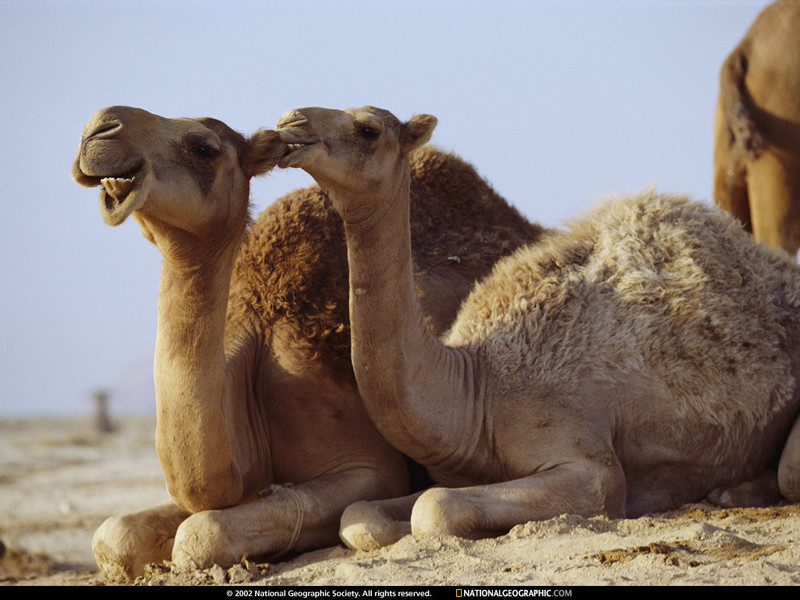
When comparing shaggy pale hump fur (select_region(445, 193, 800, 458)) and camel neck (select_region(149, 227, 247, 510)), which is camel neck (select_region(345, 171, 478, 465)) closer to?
shaggy pale hump fur (select_region(445, 193, 800, 458))

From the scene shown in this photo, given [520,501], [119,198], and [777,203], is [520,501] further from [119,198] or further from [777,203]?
[777,203]

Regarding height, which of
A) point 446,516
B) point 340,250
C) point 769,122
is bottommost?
point 446,516

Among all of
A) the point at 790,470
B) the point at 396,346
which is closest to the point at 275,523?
the point at 396,346

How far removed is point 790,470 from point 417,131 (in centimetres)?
237

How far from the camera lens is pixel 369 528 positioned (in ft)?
14.2

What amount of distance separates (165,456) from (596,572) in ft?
5.82

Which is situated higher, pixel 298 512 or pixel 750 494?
pixel 298 512

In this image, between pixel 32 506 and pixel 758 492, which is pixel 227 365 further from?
pixel 32 506

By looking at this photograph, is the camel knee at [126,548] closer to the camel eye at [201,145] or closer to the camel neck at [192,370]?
the camel neck at [192,370]

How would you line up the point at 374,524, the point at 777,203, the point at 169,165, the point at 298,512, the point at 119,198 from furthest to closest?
the point at 777,203
the point at 298,512
the point at 374,524
the point at 169,165
the point at 119,198

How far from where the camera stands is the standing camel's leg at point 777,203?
9.97 metres

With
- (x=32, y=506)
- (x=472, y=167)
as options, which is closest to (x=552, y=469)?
(x=472, y=167)

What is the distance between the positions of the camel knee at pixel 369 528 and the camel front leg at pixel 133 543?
0.80m
